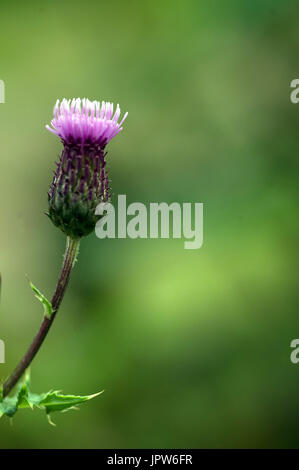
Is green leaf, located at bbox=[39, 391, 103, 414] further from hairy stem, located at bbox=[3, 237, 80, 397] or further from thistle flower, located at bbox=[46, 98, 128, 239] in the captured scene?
thistle flower, located at bbox=[46, 98, 128, 239]

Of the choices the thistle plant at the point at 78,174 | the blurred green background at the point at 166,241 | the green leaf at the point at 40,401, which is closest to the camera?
the green leaf at the point at 40,401

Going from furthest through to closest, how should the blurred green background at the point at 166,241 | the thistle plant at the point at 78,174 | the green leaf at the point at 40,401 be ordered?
A: the blurred green background at the point at 166,241 → the thistle plant at the point at 78,174 → the green leaf at the point at 40,401

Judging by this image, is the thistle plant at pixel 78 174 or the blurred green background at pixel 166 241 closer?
the thistle plant at pixel 78 174

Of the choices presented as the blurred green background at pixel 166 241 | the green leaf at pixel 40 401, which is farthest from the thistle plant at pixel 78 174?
the blurred green background at pixel 166 241

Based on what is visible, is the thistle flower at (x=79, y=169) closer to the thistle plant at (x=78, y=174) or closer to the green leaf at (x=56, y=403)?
the thistle plant at (x=78, y=174)

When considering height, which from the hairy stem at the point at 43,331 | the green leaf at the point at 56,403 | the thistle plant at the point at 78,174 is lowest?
the green leaf at the point at 56,403

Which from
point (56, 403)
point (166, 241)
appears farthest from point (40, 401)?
point (166, 241)

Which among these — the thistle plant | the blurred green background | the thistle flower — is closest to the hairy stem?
the thistle plant

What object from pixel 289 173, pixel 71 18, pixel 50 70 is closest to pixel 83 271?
pixel 289 173
